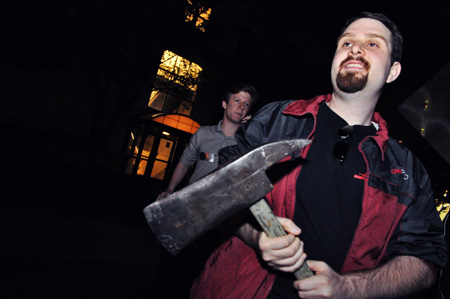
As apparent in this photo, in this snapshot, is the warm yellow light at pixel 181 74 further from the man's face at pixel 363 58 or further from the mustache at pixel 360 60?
the mustache at pixel 360 60

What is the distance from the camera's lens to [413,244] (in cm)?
157

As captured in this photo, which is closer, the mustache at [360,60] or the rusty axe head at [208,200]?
the rusty axe head at [208,200]

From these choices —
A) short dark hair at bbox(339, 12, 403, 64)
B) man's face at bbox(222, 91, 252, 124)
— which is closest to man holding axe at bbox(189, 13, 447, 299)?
short dark hair at bbox(339, 12, 403, 64)

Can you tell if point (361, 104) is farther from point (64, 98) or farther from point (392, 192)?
point (64, 98)

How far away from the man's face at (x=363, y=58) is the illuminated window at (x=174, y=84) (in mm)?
9547

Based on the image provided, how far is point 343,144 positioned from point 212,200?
100 centimetres

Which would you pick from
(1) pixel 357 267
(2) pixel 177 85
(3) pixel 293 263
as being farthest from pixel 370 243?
(2) pixel 177 85

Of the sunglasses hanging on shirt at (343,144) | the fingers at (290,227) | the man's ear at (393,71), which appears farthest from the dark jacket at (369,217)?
the man's ear at (393,71)

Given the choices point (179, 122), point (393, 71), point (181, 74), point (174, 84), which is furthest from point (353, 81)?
point (179, 122)

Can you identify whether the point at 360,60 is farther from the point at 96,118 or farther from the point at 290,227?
the point at 96,118

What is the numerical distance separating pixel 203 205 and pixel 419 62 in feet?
30.1

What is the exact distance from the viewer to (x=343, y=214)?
1578 millimetres

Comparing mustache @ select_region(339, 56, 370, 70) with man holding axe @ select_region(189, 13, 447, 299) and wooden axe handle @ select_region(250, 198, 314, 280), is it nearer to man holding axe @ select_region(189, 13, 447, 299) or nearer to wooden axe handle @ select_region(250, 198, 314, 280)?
man holding axe @ select_region(189, 13, 447, 299)

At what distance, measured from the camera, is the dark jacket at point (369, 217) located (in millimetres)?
1517
